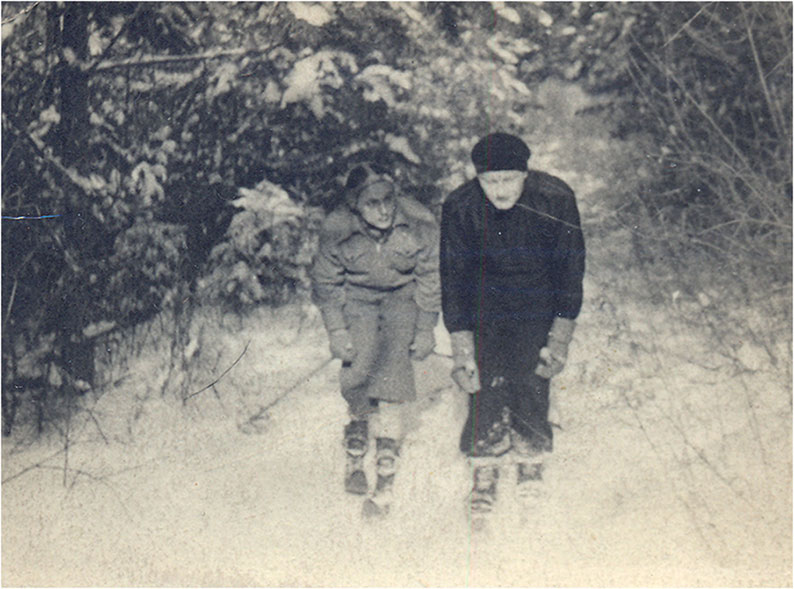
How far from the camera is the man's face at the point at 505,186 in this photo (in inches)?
134

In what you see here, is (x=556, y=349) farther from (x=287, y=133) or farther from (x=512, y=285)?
(x=287, y=133)

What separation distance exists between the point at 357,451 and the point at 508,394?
0.72 m

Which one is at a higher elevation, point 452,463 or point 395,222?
point 395,222

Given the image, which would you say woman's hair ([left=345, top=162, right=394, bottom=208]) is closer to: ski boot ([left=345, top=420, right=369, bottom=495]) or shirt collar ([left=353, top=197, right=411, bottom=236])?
shirt collar ([left=353, top=197, right=411, bottom=236])

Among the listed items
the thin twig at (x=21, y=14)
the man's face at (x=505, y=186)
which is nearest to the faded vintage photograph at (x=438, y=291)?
the man's face at (x=505, y=186)

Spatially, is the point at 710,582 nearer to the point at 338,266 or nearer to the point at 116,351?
the point at 338,266

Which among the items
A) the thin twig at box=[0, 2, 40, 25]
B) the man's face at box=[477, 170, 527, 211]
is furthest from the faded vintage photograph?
the thin twig at box=[0, 2, 40, 25]

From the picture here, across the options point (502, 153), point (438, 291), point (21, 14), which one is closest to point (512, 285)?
point (438, 291)

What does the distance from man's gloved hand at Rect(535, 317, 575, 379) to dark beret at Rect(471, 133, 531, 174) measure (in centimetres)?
70

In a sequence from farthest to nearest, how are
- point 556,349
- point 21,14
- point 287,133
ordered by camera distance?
1. point 21,14
2. point 287,133
3. point 556,349

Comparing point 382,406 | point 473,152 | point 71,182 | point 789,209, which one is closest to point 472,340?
point 382,406

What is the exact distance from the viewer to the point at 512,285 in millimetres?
3414

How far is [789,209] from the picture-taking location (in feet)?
11.1

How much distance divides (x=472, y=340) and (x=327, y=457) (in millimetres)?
837
